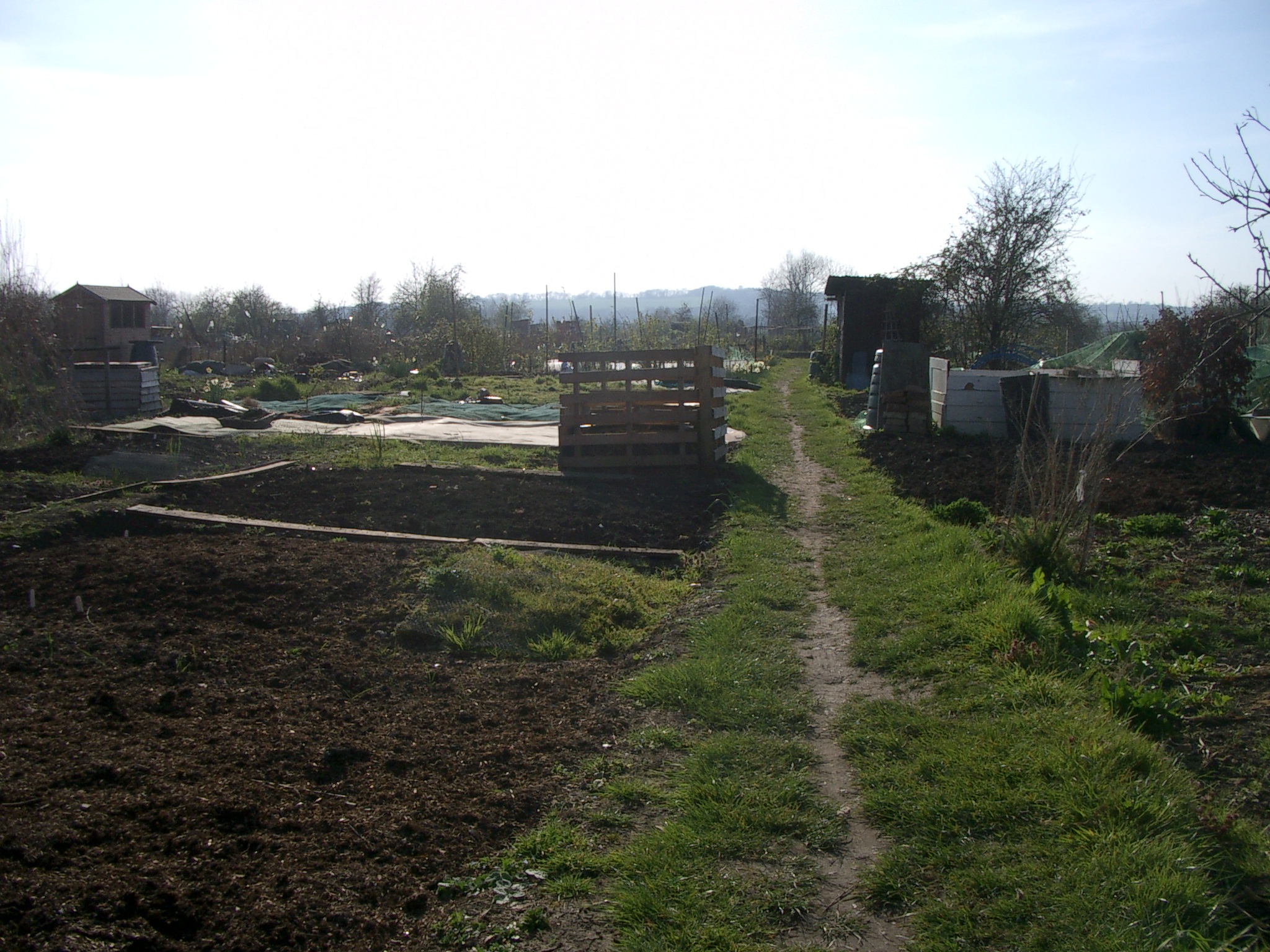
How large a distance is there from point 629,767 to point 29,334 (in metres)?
15.1

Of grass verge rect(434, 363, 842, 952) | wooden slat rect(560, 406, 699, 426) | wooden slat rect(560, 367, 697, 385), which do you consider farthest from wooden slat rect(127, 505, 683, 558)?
wooden slat rect(560, 367, 697, 385)

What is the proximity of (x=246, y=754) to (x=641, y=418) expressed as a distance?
7416mm

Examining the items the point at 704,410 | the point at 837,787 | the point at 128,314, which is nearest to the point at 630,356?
the point at 704,410

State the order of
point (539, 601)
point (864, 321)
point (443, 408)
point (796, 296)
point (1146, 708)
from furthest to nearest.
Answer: point (796, 296) → point (864, 321) → point (443, 408) → point (539, 601) → point (1146, 708)

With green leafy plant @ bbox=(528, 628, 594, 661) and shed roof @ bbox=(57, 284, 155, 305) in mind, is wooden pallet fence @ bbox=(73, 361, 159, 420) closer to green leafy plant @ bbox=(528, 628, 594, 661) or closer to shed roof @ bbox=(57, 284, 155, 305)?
shed roof @ bbox=(57, 284, 155, 305)

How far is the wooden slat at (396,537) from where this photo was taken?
687 centimetres

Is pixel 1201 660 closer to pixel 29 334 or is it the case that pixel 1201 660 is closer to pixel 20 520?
pixel 20 520

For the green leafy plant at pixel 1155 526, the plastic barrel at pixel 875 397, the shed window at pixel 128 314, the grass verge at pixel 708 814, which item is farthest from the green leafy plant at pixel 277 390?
the green leafy plant at pixel 1155 526

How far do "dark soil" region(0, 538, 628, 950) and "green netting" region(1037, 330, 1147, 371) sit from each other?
12.5 metres

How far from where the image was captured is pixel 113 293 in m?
22.0

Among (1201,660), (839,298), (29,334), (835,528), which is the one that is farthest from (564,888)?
(839,298)

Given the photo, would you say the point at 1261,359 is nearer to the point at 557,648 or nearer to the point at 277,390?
the point at 557,648

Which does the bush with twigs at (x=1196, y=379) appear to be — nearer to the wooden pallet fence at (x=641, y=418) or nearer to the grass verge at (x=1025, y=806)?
the wooden pallet fence at (x=641, y=418)

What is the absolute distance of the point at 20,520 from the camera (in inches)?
267
